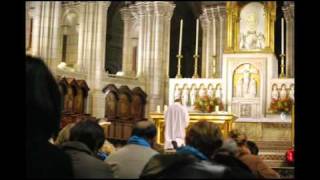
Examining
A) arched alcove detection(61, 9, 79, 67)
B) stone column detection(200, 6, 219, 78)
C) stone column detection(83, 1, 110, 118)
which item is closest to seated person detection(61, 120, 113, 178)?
stone column detection(83, 1, 110, 118)

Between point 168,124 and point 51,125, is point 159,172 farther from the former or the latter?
point 168,124

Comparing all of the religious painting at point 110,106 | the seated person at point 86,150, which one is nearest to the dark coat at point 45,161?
the seated person at point 86,150

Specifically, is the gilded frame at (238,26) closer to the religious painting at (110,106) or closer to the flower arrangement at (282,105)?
the flower arrangement at (282,105)

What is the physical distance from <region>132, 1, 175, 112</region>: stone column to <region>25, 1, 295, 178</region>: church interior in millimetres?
40

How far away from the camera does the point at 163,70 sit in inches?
900

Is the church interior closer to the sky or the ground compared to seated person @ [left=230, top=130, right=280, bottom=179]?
closer to the sky

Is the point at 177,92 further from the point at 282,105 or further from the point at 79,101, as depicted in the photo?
the point at 79,101

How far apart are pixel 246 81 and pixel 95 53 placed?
5849 mm

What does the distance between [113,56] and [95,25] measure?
7.81 m

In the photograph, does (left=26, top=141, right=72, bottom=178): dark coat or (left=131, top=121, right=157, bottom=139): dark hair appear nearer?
(left=26, top=141, right=72, bottom=178): dark coat

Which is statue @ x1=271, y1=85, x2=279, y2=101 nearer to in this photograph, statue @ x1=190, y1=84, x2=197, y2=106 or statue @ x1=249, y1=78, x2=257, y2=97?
statue @ x1=249, y1=78, x2=257, y2=97

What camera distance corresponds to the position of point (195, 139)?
3.35 meters

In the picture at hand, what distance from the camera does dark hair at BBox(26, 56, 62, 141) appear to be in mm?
2592

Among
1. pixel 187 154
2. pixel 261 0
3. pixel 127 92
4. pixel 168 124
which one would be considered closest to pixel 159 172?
pixel 187 154
